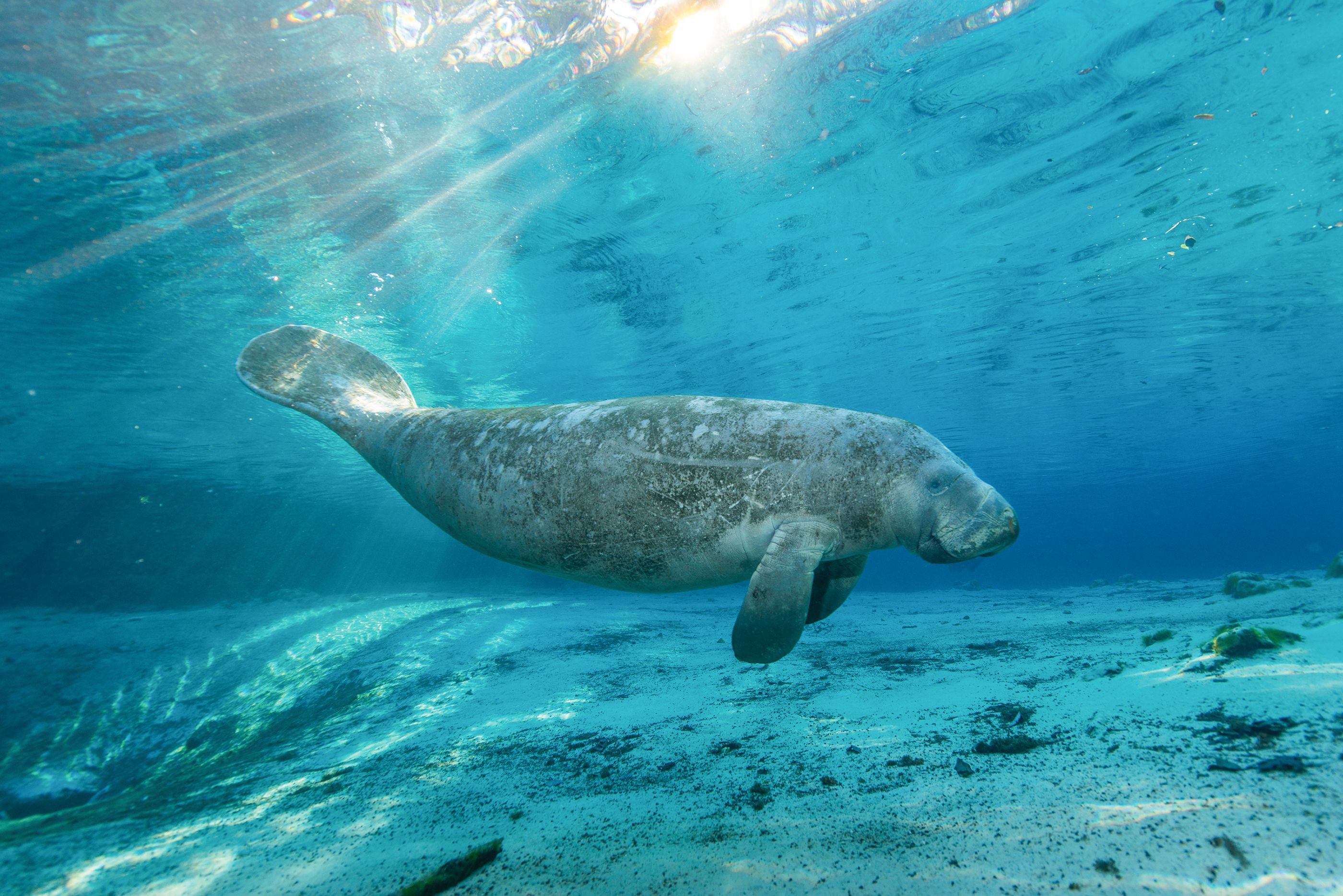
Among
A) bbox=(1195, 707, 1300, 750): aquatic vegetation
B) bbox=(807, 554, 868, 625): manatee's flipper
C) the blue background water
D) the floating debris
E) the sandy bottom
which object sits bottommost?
the sandy bottom

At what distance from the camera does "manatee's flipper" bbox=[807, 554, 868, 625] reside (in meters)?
3.04

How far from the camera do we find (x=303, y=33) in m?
6.05

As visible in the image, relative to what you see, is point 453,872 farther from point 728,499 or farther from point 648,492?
point 728,499

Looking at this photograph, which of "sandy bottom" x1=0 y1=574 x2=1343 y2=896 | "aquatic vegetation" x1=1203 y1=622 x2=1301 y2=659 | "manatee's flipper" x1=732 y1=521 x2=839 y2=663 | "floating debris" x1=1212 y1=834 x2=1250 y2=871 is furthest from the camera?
"aquatic vegetation" x1=1203 y1=622 x2=1301 y2=659

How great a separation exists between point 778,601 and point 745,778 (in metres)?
0.87

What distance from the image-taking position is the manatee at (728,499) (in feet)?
7.66

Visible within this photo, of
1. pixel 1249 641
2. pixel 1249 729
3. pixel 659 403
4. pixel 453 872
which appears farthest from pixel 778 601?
pixel 1249 641

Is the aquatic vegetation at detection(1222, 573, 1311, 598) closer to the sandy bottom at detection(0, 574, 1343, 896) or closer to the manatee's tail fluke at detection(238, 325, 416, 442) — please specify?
the sandy bottom at detection(0, 574, 1343, 896)

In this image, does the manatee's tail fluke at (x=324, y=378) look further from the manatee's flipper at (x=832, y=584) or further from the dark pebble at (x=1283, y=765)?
the dark pebble at (x=1283, y=765)

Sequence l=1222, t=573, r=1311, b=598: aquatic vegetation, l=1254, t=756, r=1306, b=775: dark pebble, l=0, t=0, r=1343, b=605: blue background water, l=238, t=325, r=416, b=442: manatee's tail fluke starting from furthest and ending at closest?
l=1222, t=573, r=1311, b=598: aquatic vegetation < l=0, t=0, r=1343, b=605: blue background water < l=238, t=325, r=416, b=442: manatee's tail fluke < l=1254, t=756, r=1306, b=775: dark pebble

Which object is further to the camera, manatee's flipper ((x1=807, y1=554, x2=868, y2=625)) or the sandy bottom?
manatee's flipper ((x1=807, y1=554, x2=868, y2=625))

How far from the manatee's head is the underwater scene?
0.08 ft

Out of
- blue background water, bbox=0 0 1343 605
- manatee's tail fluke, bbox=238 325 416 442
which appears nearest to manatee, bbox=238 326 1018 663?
manatee's tail fluke, bbox=238 325 416 442

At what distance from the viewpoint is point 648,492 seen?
2.53 m
